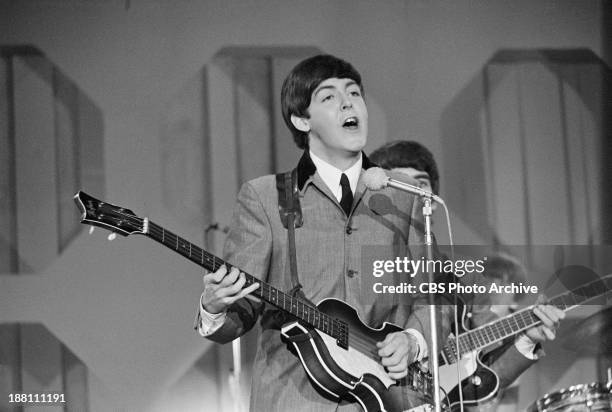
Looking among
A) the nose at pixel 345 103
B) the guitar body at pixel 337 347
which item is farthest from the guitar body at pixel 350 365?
the nose at pixel 345 103

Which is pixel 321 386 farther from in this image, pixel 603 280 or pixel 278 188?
pixel 603 280

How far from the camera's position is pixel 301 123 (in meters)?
3.19

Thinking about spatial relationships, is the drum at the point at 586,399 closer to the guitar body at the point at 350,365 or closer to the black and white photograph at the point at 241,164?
the black and white photograph at the point at 241,164

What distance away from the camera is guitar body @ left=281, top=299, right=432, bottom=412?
9.14ft

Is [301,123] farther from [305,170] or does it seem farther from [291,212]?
[291,212]

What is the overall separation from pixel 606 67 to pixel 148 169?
2.43m

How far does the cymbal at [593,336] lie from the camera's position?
381cm

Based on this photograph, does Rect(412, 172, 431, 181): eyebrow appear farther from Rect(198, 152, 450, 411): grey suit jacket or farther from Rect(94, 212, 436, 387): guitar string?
Rect(94, 212, 436, 387): guitar string

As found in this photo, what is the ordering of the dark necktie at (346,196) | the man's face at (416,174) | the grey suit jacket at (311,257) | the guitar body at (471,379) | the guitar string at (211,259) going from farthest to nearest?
the man's face at (416,174), the guitar body at (471,379), the dark necktie at (346,196), the grey suit jacket at (311,257), the guitar string at (211,259)

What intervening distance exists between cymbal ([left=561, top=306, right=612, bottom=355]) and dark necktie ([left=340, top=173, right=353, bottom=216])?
1.45 m

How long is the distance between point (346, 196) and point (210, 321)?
2.28 ft

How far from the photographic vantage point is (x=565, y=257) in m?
4.23

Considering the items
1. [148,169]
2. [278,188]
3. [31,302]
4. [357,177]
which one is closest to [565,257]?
[357,177]

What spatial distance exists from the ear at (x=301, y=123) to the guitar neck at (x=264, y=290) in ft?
2.27
